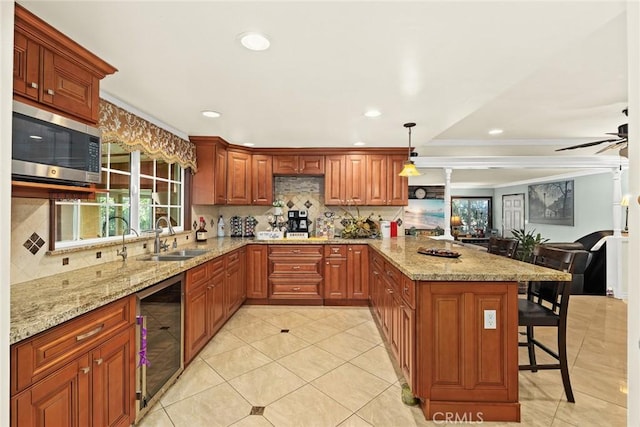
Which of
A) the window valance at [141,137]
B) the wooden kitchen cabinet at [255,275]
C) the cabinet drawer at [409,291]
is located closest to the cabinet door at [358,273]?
the wooden kitchen cabinet at [255,275]

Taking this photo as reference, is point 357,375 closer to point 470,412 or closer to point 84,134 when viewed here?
point 470,412

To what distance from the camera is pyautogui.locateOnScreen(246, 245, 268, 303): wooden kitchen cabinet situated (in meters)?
3.97

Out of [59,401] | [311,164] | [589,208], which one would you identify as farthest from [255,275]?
[589,208]

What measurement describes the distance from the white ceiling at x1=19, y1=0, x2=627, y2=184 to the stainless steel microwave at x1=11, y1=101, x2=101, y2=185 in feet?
1.63

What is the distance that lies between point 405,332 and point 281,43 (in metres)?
2.05

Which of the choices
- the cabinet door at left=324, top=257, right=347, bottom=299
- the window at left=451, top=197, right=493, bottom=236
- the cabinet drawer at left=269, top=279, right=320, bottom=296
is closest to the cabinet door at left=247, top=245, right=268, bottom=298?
the cabinet drawer at left=269, top=279, right=320, bottom=296

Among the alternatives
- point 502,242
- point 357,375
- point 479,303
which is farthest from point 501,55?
point 357,375

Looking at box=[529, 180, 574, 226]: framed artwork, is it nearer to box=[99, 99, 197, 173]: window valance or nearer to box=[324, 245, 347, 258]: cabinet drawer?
box=[324, 245, 347, 258]: cabinet drawer

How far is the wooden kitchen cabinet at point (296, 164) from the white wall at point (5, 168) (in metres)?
3.49

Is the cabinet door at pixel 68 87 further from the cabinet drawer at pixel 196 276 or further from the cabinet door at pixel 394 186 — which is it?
the cabinet door at pixel 394 186

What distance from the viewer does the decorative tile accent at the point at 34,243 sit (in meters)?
1.76

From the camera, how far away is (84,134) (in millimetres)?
1615

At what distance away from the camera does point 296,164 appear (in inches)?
171

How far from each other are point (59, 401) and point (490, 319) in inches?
89.7
